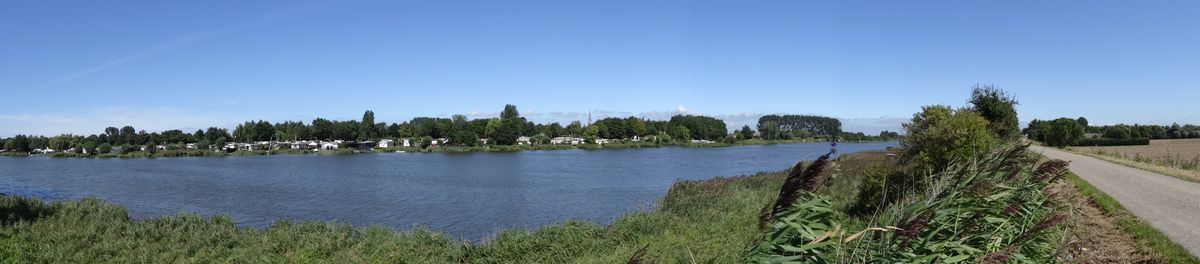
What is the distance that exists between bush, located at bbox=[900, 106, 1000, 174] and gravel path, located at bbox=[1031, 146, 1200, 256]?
285cm

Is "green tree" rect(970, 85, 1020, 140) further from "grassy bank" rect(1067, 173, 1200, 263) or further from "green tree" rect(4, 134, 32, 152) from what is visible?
"green tree" rect(4, 134, 32, 152)

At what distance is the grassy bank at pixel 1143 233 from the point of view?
28.0 ft

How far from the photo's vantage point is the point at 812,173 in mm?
3512

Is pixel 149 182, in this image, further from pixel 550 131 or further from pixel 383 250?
pixel 550 131

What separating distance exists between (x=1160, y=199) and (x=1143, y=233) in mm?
6416

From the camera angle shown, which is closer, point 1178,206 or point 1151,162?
point 1178,206

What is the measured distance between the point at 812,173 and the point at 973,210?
149 cm

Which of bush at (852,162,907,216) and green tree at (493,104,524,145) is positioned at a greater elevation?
green tree at (493,104,524,145)

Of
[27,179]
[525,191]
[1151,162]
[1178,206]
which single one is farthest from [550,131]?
[1178,206]

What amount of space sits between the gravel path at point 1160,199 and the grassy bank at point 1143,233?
18 centimetres

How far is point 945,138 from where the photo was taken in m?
20.7

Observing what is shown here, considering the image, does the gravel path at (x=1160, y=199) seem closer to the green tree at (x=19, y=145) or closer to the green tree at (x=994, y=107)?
the green tree at (x=994, y=107)

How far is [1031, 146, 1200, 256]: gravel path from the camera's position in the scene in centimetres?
1048

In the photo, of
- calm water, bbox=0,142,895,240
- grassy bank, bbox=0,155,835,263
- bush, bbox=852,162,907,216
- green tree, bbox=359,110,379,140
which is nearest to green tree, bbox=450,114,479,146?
green tree, bbox=359,110,379,140
